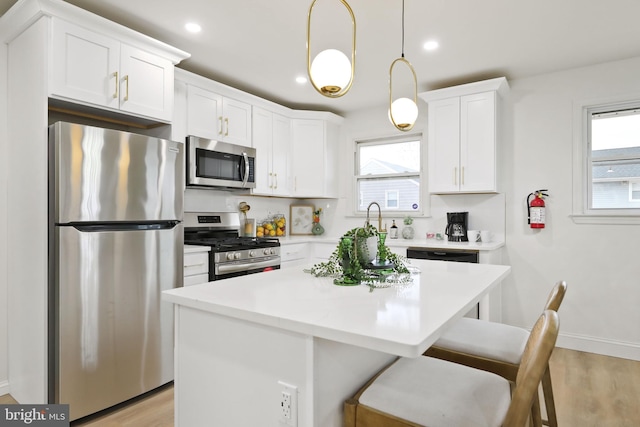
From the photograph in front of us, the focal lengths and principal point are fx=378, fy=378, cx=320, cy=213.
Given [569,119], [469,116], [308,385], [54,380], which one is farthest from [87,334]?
[569,119]

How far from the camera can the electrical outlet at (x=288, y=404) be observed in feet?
3.84

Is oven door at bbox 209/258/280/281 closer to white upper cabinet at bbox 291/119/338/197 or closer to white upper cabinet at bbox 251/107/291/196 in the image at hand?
white upper cabinet at bbox 251/107/291/196

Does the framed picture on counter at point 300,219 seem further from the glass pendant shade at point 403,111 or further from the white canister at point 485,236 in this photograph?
the glass pendant shade at point 403,111

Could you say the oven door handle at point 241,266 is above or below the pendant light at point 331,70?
below

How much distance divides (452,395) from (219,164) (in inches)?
112

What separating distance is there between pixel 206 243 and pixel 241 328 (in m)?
1.96

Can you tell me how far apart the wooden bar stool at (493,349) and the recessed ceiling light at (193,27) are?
100 inches

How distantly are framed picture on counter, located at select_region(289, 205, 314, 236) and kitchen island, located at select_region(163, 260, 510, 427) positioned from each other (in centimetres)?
323

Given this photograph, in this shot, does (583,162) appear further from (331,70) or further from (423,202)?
(331,70)

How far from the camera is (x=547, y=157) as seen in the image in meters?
3.56

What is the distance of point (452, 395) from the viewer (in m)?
1.19

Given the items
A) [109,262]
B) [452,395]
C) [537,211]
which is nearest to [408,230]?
[537,211]

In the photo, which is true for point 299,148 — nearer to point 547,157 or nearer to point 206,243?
point 206,243

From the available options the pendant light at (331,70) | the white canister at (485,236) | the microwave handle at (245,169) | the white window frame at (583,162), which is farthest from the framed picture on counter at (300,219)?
the pendant light at (331,70)
